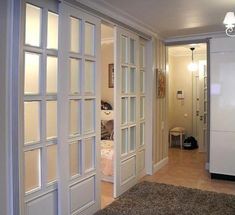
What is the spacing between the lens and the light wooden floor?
13.7ft

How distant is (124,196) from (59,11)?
2616mm

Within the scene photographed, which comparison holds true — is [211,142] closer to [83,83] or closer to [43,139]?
[83,83]

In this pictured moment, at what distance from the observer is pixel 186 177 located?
189 inches

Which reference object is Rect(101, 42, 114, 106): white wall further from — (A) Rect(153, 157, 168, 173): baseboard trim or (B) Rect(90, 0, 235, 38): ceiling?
(A) Rect(153, 157, 168, 173): baseboard trim

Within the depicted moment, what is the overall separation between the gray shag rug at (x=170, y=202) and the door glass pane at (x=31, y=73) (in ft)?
5.88

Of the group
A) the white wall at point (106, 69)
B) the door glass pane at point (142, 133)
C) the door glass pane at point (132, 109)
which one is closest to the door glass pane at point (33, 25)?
the door glass pane at point (132, 109)

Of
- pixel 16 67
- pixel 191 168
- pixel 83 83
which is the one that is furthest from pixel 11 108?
pixel 191 168

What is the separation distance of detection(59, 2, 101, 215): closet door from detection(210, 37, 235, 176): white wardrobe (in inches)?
91.5

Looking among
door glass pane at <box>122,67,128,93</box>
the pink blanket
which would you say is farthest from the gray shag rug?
door glass pane at <box>122,67,128,93</box>

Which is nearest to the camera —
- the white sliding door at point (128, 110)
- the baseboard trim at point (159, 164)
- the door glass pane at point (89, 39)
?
the door glass pane at point (89, 39)

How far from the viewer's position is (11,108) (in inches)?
85.9

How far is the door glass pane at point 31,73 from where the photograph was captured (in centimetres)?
237

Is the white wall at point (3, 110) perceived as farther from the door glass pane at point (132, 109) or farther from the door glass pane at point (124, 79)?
the door glass pane at point (132, 109)

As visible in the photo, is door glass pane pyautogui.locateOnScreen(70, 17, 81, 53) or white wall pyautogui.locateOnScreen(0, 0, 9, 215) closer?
white wall pyautogui.locateOnScreen(0, 0, 9, 215)
